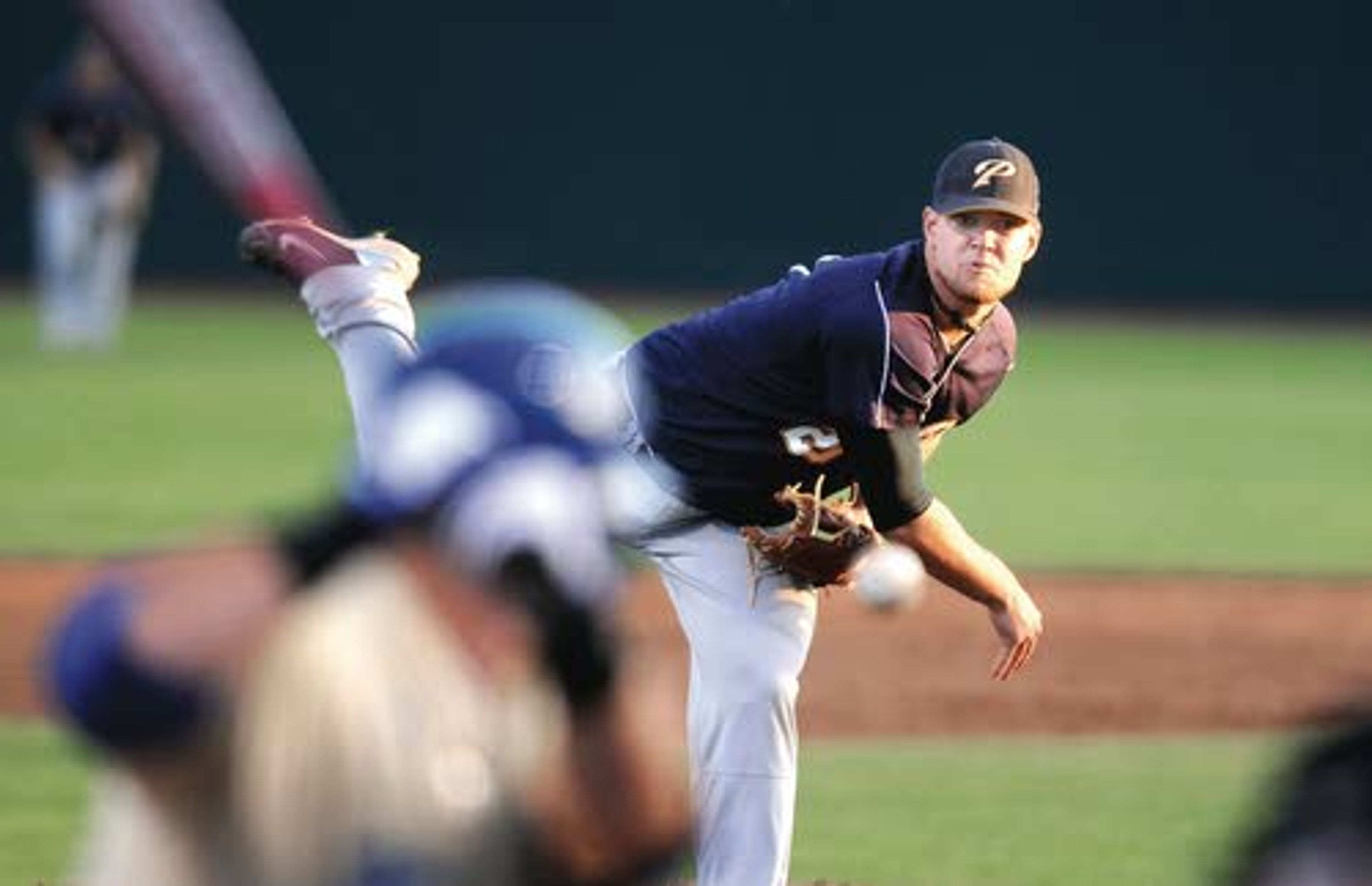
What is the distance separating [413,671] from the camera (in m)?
2.35

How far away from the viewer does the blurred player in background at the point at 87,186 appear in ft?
75.2

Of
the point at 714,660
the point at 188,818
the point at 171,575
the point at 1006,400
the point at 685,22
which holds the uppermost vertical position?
the point at 171,575

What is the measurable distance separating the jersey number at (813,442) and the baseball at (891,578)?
24cm

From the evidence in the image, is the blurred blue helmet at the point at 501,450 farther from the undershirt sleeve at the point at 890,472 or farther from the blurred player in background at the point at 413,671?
the undershirt sleeve at the point at 890,472

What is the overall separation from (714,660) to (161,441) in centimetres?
1227

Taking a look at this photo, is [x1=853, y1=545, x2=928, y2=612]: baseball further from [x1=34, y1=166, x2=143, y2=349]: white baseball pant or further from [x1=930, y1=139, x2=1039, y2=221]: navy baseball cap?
[x1=34, y1=166, x2=143, y2=349]: white baseball pant

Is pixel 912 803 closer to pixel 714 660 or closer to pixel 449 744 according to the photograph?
pixel 714 660

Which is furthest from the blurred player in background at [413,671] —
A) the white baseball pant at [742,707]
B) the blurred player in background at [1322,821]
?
the white baseball pant at [742,707]

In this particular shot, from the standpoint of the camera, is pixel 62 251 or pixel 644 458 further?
pixel 62 251

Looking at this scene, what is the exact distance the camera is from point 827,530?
5.86 m

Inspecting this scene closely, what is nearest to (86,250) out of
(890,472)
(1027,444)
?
(1027,444)

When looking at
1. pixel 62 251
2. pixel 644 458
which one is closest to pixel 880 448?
pixel 644 458

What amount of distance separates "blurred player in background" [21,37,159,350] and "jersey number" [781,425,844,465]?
1735cm

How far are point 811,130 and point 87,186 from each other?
7.23m
